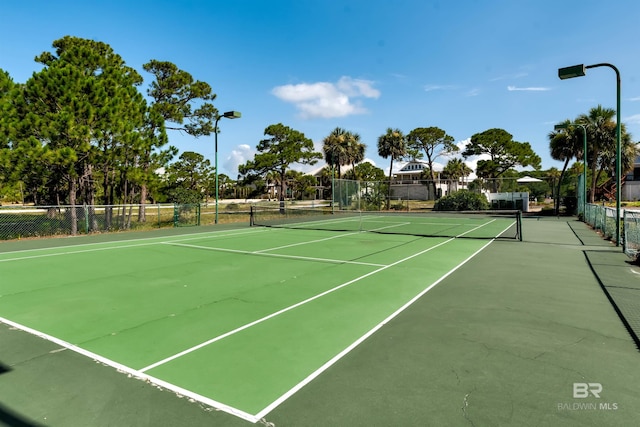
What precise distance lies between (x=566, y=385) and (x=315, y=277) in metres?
5.51

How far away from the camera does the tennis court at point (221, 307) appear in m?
3.89

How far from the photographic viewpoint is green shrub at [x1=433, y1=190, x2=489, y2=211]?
115 feet

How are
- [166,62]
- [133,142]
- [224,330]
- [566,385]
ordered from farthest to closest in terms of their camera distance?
[166,62], [133,142], [224,330], [566,385]

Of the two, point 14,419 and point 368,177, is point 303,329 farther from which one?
point 368,177

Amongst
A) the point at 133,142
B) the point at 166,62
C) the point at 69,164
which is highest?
the point at 166,62

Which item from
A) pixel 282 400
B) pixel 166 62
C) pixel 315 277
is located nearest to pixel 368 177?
pixel 166 62

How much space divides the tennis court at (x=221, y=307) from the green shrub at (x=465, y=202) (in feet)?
80.5

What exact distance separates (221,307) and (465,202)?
33.0 meters

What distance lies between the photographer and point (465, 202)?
3531cm

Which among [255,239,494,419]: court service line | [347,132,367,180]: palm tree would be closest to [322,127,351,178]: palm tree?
[347,132,367,180]: palm tree

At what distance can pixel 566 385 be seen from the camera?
11.7 ft

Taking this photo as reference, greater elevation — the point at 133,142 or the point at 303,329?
the point at 133,142

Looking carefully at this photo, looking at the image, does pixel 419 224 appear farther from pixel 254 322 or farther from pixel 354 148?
pixel 354 148

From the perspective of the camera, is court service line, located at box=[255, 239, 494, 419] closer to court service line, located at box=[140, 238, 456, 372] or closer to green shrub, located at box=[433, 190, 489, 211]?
court service line, located at box=[140, 238, 456, 372]
